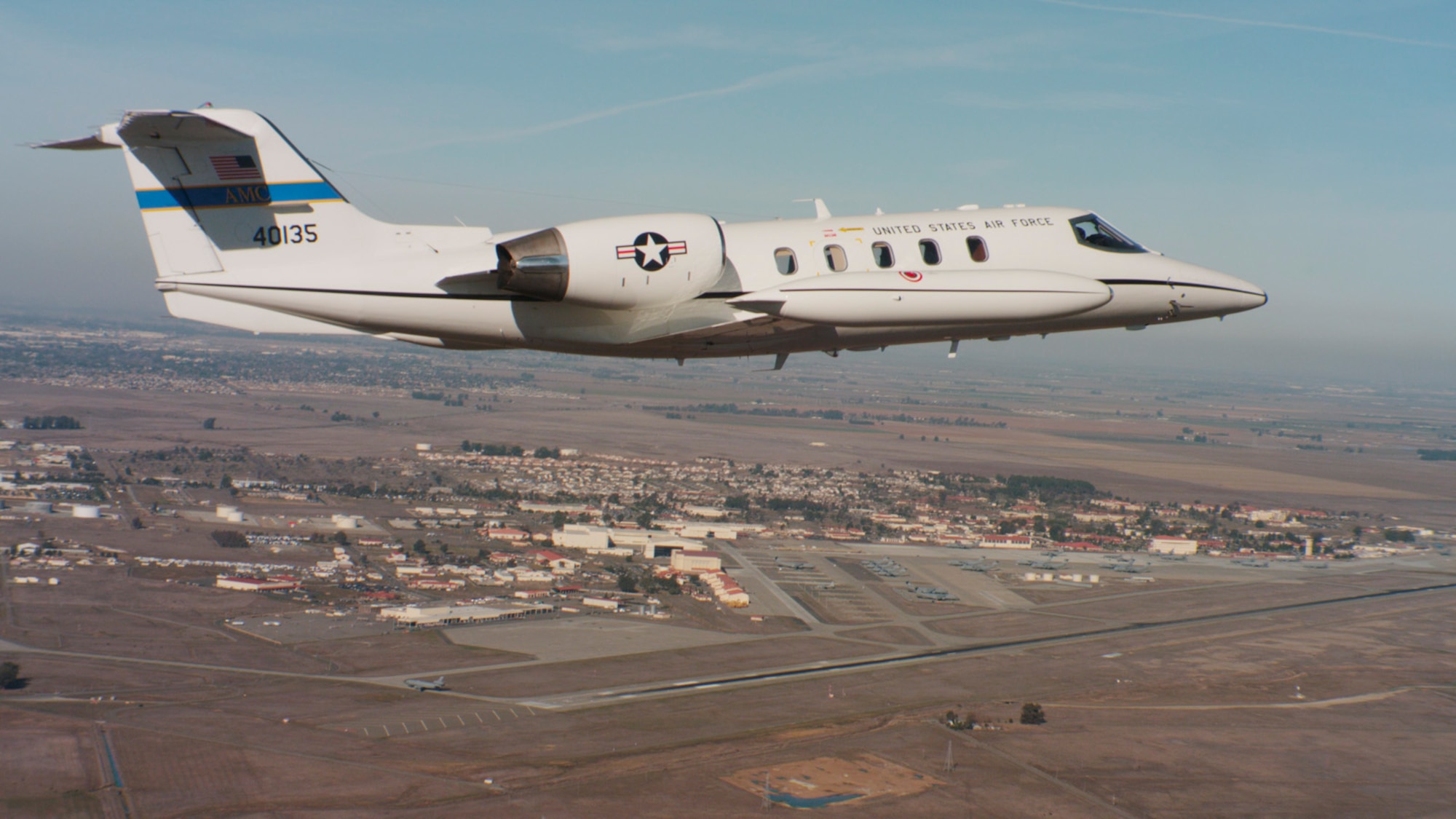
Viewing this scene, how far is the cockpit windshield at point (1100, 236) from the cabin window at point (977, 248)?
3.29 metres

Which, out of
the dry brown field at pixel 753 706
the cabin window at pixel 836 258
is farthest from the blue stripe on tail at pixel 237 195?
the dry brown field at pixel 753 706

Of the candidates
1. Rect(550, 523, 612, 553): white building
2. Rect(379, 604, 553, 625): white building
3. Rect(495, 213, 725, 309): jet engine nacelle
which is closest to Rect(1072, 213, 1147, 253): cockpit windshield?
Rect(495, 213, 725, 309): jet engine nacelle

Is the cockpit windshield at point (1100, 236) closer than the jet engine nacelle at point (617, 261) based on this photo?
No

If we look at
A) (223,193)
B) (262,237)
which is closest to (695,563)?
(262,237)

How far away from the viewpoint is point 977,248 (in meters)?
23.8

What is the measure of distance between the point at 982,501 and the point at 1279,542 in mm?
27927

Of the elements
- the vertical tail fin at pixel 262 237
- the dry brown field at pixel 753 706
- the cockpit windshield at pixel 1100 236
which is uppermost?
the vertical tail fin at pixel 262 237

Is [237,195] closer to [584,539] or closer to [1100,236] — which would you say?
[1100,236]

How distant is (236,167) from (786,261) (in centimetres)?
1087

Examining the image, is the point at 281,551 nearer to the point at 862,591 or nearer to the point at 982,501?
the point at 862,591

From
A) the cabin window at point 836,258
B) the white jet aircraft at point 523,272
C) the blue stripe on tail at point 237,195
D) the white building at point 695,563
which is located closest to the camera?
the white jet aircraft at point 523,272

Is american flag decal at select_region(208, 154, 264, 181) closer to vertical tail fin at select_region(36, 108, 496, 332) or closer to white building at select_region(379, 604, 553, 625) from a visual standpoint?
vertical tail fin at select_region(36, 108, 496, 332)

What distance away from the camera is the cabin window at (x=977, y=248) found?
2364cm

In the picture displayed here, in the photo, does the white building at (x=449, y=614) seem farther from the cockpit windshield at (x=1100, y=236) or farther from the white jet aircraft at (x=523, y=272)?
the cockpit windshield at (x=1100, y=236)
